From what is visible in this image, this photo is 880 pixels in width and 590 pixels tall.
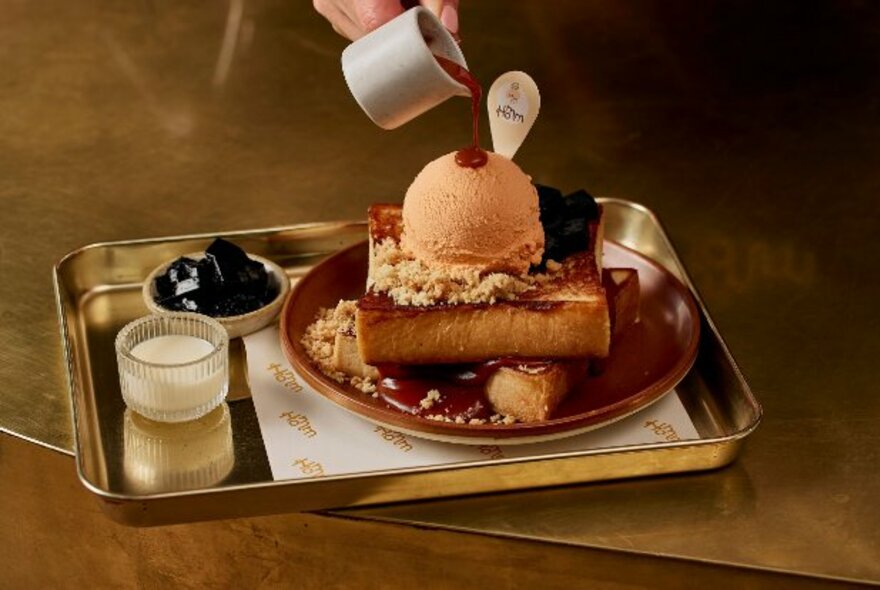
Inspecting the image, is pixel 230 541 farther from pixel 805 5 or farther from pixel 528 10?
pixel 805 5

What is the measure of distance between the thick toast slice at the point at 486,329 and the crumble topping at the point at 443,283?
1 cm

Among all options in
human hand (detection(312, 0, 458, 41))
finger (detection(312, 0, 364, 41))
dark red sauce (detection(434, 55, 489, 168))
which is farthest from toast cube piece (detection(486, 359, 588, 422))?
finger (detection(312, 0, 364, 41))

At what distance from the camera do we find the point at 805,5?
8.97 ft

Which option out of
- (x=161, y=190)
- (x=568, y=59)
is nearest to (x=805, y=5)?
(x=568, y=59)

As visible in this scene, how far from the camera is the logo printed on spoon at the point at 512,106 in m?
1.67

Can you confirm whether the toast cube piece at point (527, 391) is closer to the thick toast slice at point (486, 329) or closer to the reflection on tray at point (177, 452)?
the thick toast slice at point (486, 329)

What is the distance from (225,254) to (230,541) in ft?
1.51

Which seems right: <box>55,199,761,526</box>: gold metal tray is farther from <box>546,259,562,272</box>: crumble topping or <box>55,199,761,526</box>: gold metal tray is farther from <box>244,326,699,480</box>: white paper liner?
<box>546,259,562,272</box>: crumble topping

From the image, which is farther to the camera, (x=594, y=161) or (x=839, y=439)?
(x=594, y=161)

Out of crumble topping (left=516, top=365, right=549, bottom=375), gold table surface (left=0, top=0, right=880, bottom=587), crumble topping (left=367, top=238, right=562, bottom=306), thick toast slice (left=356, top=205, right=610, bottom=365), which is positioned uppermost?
crumble topping (left=367, top=238, right=562, bottom=306)

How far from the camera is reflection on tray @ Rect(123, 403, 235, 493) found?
4.60 ft

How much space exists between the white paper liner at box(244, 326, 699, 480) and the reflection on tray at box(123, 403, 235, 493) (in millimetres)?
51

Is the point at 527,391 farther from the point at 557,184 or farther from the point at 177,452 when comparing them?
the point at 557,184

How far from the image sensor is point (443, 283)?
1.54 metres
